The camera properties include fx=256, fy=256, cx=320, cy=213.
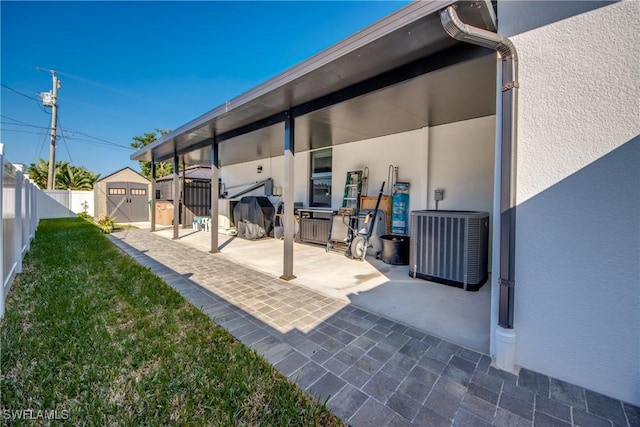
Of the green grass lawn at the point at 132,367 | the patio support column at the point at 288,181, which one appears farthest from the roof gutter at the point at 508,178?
the patio support column at the point at 288,181

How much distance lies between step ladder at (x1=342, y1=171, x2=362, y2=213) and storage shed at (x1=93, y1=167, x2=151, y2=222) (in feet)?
44.4

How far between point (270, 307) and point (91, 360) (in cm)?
154

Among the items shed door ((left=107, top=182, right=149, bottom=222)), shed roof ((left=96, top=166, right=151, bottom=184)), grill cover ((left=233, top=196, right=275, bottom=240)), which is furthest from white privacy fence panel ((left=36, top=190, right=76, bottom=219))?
grill cover ((left=233, top=196, right=275, bottom=240))

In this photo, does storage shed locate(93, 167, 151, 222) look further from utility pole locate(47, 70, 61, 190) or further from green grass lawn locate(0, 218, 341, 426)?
green grass lawn locate(0, 218, 341, 426)

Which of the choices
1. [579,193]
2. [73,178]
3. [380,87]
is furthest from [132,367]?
[73,178]

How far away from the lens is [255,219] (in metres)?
7.88

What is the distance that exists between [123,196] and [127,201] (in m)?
0.32

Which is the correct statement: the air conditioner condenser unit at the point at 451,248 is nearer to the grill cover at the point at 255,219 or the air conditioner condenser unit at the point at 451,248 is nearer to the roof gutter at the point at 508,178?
the roof gutter at the point at 508,178

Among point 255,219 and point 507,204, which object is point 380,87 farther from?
point 255,219

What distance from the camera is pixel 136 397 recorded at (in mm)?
1555

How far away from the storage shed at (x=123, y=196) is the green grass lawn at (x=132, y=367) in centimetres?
1297

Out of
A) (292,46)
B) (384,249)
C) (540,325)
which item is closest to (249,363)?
(540,325)

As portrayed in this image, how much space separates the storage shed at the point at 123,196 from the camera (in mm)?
13609

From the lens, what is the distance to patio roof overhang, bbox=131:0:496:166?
208cm
